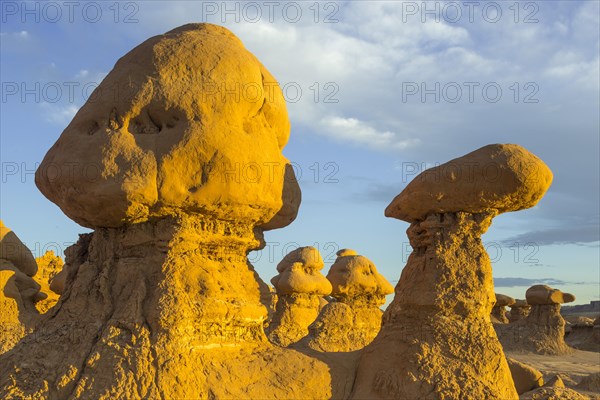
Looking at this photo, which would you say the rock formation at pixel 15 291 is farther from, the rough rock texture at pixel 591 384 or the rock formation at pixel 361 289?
the rough rock texture at pixel 591 384

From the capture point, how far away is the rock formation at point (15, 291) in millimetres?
11875

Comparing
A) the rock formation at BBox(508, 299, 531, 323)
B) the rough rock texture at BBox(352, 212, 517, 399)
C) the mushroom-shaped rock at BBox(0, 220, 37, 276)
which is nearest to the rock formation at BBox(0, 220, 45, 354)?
the mushroom-shaped rock at BBox(0, 220, 37, 276)

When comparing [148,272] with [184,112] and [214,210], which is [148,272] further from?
[184,112]

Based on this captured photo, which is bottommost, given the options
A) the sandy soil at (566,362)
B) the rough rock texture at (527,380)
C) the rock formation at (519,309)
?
the sandy soil at (566,362)

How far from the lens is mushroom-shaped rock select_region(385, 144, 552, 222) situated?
19.8 feet

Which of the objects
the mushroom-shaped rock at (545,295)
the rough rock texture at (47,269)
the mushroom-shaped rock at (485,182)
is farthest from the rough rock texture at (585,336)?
the mushroom-shaped rock at (485,182)

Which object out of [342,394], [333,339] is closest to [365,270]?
[333,339]

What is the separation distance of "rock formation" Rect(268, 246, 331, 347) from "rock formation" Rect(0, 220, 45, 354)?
5537 millimetres

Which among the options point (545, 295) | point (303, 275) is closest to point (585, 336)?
point (545, 295)

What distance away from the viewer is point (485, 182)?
608 cm

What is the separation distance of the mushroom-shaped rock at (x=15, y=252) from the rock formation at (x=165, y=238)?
8.22 metres

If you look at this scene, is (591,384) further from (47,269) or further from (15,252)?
(47,269)

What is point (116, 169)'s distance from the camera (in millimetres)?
5375

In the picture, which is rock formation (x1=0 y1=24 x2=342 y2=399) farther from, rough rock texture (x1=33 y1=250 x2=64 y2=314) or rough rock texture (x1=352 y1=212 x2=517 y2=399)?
rough rock texture (x1=33 y1=250 x2=64 y2=314)
